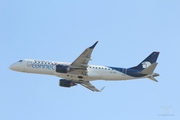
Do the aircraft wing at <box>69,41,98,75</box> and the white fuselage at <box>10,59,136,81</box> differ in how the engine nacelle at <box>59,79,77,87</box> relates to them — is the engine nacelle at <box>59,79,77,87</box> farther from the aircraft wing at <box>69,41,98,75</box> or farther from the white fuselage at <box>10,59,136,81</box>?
the aircraft wing at <box>69,41,98,75</box>

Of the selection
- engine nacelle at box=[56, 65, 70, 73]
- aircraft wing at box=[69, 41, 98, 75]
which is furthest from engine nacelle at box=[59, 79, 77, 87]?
engine nacelle at box=[56, 65, 70, 73]

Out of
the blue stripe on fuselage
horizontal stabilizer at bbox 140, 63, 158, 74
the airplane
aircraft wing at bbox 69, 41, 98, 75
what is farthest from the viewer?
the blue stripe on fuselage

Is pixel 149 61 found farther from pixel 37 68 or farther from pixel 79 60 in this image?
pixel 37 68

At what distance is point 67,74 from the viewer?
9656cm

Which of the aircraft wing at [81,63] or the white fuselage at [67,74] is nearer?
the aircraft wing at [81,63]

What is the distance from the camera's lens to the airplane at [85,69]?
9388 centimetres

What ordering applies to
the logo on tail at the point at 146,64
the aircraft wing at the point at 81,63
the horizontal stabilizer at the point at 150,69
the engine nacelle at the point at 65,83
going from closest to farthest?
the horizontal stabilizer at the point at 150,69, the aircraft wing at the point at 81,63, the logo on tail at the point at 146,64, the engine nacelle at the point at 65,83

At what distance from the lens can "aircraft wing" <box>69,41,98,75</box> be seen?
91.7 meters

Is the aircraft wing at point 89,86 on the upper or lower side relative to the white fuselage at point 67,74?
lower

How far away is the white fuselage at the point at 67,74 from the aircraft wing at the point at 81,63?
129 centimetres

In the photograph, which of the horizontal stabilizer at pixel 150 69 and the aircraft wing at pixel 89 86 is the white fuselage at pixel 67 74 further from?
the aircraft wing at pixel 89 86

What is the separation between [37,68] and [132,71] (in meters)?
19.5

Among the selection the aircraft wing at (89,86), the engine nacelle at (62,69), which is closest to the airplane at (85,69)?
the engine nacelle at (62,69)

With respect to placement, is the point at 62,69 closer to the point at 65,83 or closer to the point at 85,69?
the point at 85,69
